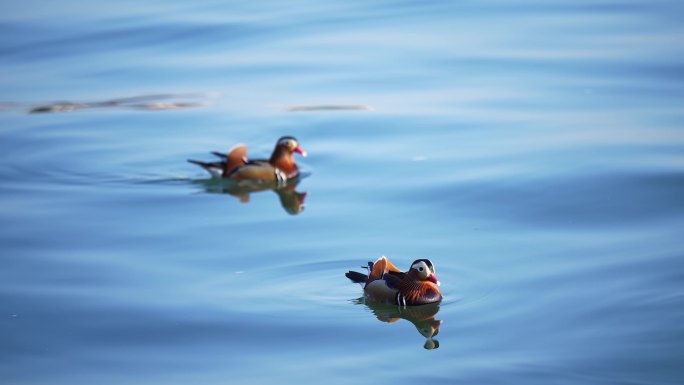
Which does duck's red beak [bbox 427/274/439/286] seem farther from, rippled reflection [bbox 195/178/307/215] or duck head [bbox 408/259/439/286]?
rippled reflection [bbox 195/178/307/215]

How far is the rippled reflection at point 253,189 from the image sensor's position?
15736 mm

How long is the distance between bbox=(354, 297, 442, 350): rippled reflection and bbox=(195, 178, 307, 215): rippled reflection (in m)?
4.00

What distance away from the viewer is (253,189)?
54.6 feet

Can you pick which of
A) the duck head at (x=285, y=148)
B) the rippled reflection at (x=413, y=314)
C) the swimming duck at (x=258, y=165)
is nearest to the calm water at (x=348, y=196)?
the rippled reflection at (x=413, y=314)

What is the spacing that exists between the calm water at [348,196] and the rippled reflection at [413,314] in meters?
0.03

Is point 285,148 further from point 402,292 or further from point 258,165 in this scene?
point 402,292

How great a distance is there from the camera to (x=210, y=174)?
16844 millimetres

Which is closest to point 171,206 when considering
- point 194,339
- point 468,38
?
point 194,339

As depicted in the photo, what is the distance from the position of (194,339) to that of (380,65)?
12.0 m

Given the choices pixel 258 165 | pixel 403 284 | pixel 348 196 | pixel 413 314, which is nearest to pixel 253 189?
pixel 258 165

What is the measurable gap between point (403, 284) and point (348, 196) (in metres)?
3.72

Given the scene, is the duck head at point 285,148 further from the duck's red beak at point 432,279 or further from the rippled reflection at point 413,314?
the duck's red beak at point 432,279

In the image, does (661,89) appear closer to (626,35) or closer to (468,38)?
(626,35)

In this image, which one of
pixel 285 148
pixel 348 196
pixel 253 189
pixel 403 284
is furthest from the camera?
pixel 285 148
